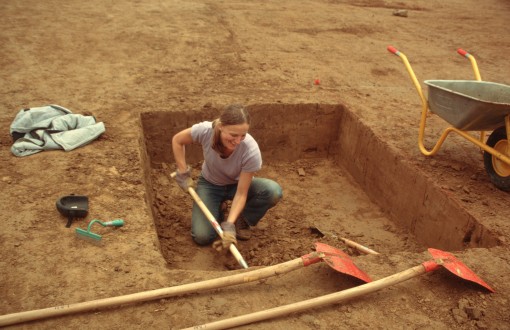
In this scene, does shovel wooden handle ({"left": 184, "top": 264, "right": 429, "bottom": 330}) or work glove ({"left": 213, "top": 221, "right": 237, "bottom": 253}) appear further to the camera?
work glove ({"left": 213, "top": 221, "right": 237, "bottom": 253})

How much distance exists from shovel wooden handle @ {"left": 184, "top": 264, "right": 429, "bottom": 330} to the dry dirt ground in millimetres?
78

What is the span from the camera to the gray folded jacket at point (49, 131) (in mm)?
4141

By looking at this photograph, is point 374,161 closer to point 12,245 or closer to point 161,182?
point 161,182

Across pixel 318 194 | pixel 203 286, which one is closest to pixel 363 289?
pixel 203 286

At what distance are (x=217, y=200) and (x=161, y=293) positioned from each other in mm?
1535

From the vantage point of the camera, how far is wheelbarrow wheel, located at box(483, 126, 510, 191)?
12.8 ft

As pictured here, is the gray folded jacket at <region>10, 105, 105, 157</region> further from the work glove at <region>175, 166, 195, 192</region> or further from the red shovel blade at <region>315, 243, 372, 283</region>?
the red shovel blade at <region>315, 243, 372, 283</region>

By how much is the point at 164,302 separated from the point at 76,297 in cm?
51

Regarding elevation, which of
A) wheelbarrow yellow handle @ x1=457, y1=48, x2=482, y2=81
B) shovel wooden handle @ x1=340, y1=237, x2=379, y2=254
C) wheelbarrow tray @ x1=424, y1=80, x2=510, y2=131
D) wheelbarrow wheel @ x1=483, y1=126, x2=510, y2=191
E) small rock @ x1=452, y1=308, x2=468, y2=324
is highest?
wheelbarrow yellow handle @ x1=457, y1=48, x2=482, y2=81

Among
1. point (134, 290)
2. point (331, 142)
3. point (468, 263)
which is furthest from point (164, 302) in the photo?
point (331, 142)

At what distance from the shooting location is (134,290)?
2.83 m

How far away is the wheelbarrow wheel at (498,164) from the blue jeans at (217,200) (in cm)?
181

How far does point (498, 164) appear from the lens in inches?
157

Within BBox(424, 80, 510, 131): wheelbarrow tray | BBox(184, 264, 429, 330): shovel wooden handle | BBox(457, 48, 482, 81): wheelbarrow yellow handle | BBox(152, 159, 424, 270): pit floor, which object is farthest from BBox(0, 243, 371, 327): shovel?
BBox(457, 48, 482, 81): wheelbarrow yellow handle
